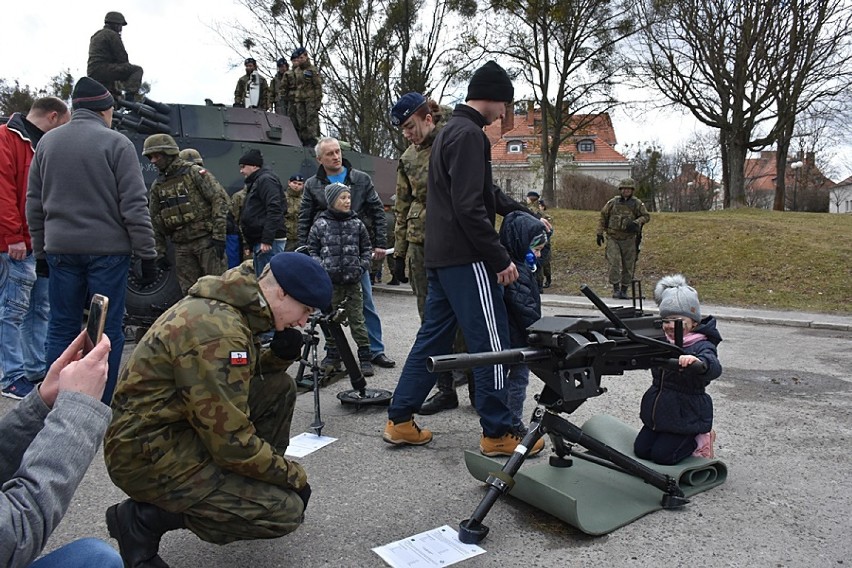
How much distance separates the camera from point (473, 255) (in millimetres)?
3729

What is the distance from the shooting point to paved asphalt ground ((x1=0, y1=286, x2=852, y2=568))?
2.81m

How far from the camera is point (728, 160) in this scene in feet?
81.0

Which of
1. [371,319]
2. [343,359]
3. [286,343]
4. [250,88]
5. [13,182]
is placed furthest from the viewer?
[250,88]

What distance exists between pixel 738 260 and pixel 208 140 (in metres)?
9.72

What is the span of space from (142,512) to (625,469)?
2.00 m

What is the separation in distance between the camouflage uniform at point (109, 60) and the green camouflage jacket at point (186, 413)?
290 inches

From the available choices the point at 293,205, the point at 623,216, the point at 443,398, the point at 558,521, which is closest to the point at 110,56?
the point at 293,205

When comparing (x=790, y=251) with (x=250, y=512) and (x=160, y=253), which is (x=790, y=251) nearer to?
(x=160, y=253)

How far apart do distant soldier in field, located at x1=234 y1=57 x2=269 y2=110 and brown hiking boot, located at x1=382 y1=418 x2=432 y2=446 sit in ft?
31.3

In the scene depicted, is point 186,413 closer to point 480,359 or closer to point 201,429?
point 201,429

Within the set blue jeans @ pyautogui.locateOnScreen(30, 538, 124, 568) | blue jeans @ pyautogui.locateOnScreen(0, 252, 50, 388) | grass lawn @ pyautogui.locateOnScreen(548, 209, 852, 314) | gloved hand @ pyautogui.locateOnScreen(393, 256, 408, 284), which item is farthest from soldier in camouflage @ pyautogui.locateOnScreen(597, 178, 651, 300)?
blue jeans @ pyautogui.locateOnScreen(30, 538, 124, 568)

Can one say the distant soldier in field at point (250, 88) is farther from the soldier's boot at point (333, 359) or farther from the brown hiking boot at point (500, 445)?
the brown hiking boot at point (500, 445)

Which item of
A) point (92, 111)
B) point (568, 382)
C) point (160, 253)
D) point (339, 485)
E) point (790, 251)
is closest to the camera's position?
point (568, 382)

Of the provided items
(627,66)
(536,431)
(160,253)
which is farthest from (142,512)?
(627,66)
